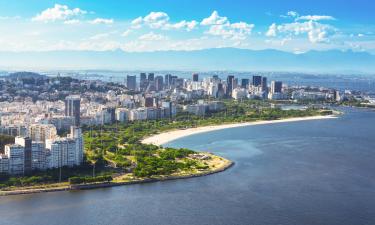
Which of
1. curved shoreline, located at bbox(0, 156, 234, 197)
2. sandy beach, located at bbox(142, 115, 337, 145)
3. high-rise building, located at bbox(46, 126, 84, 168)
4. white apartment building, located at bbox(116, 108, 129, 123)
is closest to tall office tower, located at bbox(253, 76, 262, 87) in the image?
sandy beach, located at bbox(142, 115, 337, 145)

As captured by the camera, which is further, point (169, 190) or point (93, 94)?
point (93, 94)

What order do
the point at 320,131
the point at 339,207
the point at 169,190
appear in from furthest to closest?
the point at 320,131 → the point at 169,190 → the point at 339,207

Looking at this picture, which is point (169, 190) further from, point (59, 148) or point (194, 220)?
point (59, 148)

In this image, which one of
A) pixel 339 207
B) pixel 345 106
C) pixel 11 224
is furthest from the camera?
pixel 345 106

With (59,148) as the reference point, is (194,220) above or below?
below

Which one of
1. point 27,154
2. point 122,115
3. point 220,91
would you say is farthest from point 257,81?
point 27,154

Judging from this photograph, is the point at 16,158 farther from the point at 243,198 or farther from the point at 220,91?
the point at 220,91

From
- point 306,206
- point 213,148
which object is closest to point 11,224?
point 306,206
